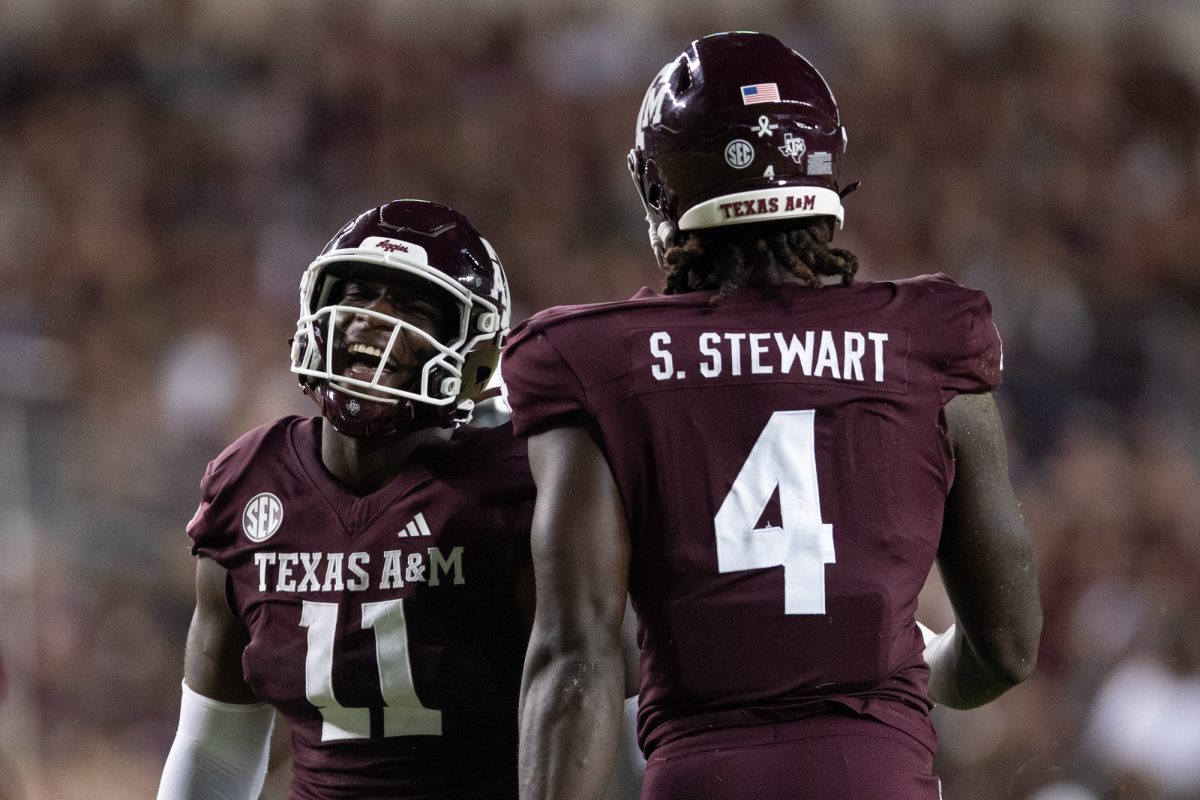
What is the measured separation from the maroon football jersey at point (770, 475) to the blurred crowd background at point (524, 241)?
8.91 ft

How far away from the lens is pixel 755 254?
173 cm

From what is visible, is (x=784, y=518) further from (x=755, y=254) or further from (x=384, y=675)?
(x=384, y=675)

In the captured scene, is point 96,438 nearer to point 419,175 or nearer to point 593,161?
→ point 419,175

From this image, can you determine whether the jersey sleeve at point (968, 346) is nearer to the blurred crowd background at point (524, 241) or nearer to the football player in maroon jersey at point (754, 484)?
the football player in maroon jersey at point (754, 484)

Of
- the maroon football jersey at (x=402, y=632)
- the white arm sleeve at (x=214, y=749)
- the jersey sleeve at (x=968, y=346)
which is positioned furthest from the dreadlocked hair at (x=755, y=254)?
the white arm sleeve at (x=214, y=749)

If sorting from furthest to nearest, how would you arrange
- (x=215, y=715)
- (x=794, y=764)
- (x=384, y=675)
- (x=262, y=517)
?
(x=215, y=715) < (x=262, y=517) < (x=384, y=675) < (x=794, y=764)

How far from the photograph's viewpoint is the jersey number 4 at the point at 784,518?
1.58 metres

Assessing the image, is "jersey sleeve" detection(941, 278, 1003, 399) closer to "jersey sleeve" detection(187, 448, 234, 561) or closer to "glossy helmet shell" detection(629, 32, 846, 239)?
"glossy helmet shell" detection(629, 32, 846, 239)

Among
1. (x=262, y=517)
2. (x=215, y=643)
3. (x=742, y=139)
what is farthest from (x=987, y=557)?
(x=215, y=643)

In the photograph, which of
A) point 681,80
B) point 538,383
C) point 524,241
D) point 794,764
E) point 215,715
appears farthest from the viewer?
point 524,241

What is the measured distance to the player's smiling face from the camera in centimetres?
207

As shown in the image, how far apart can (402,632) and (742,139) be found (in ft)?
2.54

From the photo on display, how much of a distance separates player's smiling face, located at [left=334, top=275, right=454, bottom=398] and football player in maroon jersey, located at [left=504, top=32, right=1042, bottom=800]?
15.6 inches

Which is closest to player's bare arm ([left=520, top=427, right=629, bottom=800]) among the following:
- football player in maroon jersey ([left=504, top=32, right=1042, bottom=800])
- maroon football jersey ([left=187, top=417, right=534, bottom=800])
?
football player in maroon jersey ([left=504, top=32, right=1042, bottom=800])
